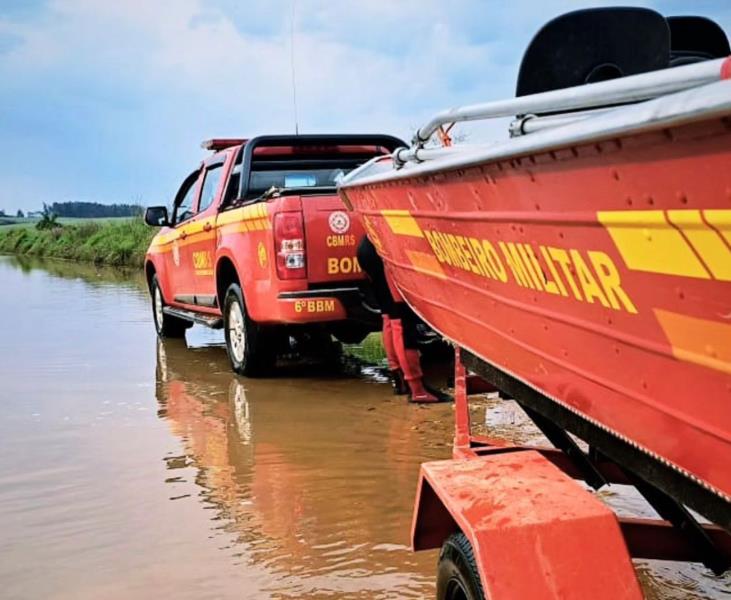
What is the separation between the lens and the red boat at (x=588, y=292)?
1.65 meters

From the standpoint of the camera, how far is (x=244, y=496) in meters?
4.69

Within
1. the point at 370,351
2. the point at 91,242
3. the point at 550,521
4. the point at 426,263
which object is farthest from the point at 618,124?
the point at 91,242

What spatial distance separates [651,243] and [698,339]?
0.65ft

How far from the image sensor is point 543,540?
2.30 metres

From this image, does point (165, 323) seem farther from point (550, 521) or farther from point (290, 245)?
point (550, 521)

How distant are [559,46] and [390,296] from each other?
382 cm

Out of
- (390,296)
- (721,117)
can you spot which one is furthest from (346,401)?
(721,117)

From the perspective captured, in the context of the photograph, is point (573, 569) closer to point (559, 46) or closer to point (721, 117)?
point (721, 117)

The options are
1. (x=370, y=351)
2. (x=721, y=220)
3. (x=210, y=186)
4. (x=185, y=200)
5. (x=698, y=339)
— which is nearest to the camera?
(x=721, y=220)

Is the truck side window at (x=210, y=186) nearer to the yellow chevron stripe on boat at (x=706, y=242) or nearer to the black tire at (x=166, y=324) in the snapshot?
the black tire at (x=166, y=324)

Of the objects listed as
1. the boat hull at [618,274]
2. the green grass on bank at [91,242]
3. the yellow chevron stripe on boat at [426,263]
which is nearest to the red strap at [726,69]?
the boat hull at [618,274]

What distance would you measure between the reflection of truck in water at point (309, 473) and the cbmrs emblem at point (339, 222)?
127 centimetres

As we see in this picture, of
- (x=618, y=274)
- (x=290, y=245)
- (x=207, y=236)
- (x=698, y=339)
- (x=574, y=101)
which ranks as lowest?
(x=698, y=339)

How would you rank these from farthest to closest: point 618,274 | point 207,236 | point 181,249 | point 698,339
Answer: point 181,249, point 207,236, point 618,274, point 698,339
